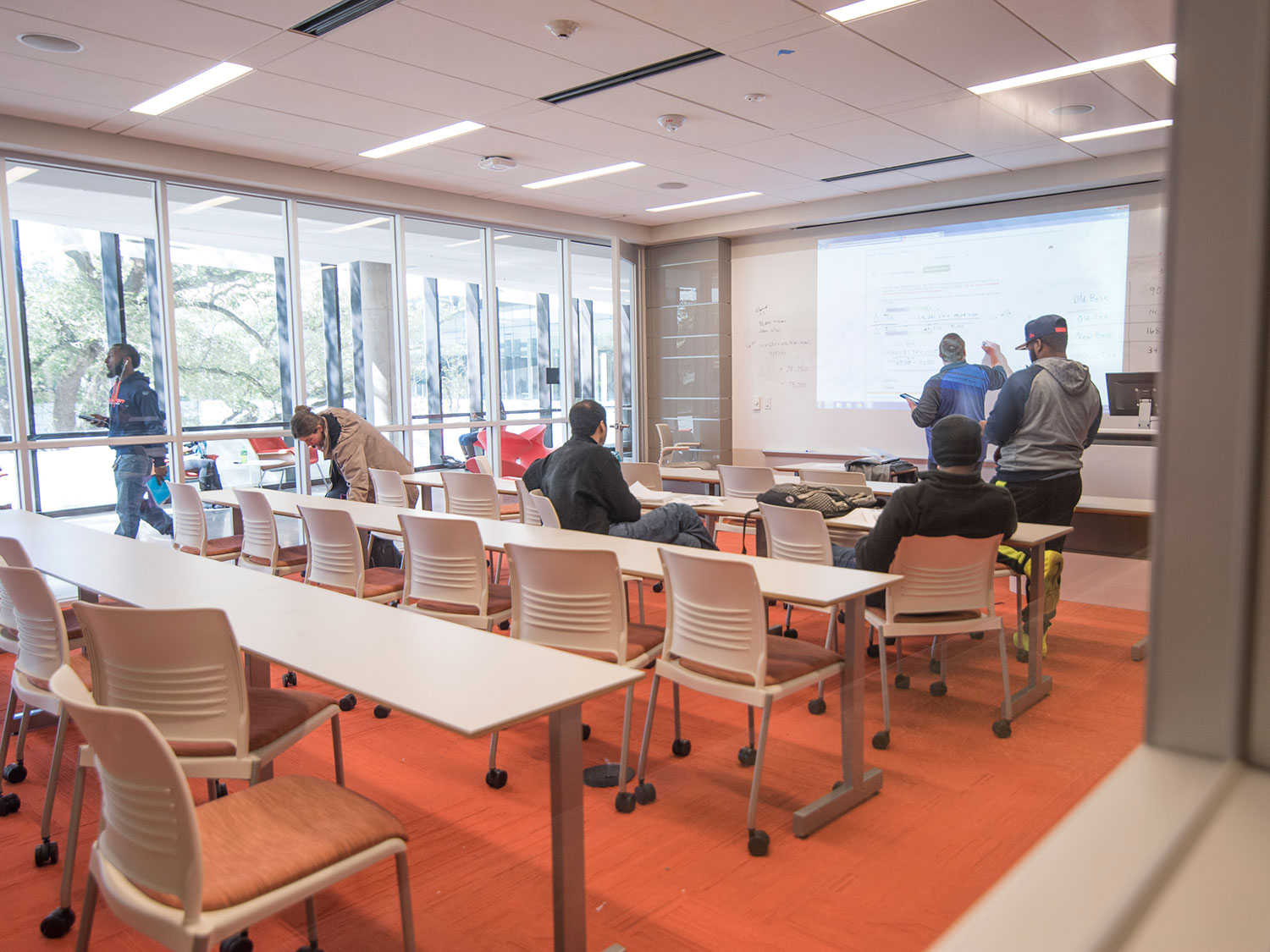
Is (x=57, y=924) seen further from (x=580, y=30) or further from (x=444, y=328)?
(x=444, y=328)

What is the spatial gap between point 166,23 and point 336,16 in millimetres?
798

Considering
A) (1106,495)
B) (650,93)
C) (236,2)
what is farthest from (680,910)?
(650,93)

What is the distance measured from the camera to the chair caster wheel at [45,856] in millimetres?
2502

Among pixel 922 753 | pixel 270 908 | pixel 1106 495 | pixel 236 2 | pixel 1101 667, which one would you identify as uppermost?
pixel 236 2

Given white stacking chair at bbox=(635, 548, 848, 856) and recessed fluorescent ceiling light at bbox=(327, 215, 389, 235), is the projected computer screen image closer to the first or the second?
white stacking chair at bbox=(635, 548, 848, 856)

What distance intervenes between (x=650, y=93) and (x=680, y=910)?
459 cm

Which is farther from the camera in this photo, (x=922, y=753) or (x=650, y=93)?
(x=650, y=93)

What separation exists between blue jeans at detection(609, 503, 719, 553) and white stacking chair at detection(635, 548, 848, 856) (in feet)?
4.56

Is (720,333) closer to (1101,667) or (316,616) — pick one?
(316,616)

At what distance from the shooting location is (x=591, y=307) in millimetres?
9602

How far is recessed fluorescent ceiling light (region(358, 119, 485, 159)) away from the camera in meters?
5.88

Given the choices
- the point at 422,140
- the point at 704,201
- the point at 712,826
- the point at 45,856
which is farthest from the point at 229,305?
the point at 712,826

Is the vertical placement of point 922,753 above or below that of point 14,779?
above

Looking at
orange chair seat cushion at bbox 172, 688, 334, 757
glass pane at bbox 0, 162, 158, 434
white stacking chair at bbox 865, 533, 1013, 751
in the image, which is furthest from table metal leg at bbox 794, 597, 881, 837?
glass pane at bbox 0, 162, 158, 434
